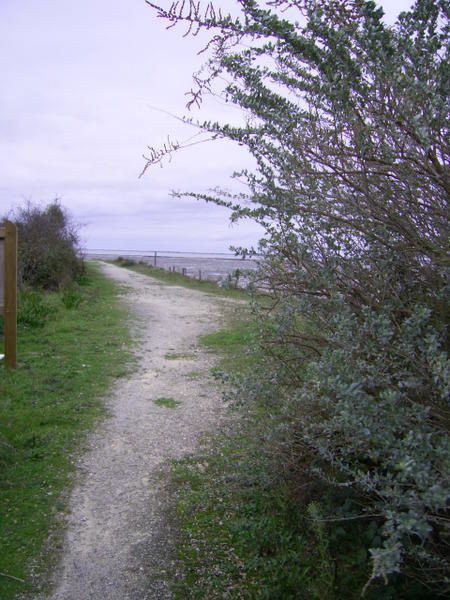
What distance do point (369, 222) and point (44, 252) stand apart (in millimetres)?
15886

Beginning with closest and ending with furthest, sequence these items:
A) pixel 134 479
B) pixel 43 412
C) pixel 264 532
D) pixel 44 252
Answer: pixel 264 532, pixel 134 479, pixel 43 412, pixel 44 252

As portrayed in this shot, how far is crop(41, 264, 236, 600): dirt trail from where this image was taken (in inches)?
123

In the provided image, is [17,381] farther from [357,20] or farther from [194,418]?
[357,20]

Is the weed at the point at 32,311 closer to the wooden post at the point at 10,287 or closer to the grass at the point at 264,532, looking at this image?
the wooden post at the point at 10,287

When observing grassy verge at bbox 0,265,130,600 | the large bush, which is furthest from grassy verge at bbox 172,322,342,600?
the large bush

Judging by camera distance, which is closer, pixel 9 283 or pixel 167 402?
pixel 167 402

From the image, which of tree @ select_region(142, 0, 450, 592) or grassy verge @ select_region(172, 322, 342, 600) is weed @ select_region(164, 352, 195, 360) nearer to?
grassy verge @ select_region(172, 322, 342, 600)

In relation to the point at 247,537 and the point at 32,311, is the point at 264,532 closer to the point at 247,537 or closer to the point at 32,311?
the point at 247,537

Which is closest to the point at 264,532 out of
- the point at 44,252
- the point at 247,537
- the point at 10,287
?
the point at 247,537

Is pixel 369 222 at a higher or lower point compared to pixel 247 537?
A: higher

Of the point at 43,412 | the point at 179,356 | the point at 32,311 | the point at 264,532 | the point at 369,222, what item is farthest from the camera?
the point at 32,311

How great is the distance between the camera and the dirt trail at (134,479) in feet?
10.3

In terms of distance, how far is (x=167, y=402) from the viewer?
6.37 m

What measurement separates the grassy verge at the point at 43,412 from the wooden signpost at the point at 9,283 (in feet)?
0.96
